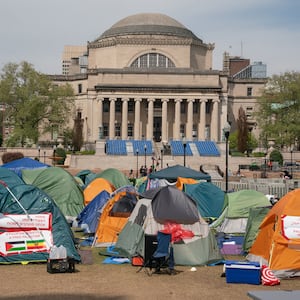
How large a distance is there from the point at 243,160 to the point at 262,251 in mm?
52025

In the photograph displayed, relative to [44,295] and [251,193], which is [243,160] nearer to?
[251,193]

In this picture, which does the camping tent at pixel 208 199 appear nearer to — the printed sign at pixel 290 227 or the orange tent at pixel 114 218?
the orange tent at pixel 114 218

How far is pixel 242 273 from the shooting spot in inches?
568

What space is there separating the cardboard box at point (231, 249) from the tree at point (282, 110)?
174 ft

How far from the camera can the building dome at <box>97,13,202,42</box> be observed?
92.4 meters

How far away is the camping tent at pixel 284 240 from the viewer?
15344mm

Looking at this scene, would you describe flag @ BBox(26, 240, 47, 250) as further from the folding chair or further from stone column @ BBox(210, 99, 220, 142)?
stone column @ BBox(210, 99, 220, 142)

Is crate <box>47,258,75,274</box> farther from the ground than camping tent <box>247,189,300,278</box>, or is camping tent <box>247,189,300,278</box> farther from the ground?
camping tent <box>247,189,300,278</box>

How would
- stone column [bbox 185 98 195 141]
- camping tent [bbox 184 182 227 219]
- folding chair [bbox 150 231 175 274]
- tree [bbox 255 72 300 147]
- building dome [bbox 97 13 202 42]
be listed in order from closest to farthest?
1. folding chair [bbox 150 231 175 274]
2. camping tent [bbox 184 182 227 219]
3. tree [bbox 255 72 300 147]
4. stone column [bbox 185 98 195 141]
5. building dome [bbox 97 13 202 42]

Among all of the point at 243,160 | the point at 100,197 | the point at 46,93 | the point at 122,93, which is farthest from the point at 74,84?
the point at 100,197

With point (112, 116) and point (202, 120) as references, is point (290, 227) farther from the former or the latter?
point (112, 116)

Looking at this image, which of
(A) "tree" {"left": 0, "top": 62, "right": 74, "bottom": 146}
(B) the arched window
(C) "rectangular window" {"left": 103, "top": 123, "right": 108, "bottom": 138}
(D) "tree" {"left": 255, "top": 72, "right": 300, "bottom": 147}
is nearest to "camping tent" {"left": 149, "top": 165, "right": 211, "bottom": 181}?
(D) "tree" {"left": 255, "top": 72, "right": 300, "bottom": 147}

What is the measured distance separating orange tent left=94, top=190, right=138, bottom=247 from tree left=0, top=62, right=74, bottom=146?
179ft

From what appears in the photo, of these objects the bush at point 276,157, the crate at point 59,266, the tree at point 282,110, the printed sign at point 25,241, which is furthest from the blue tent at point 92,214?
the tree at point 282,110
